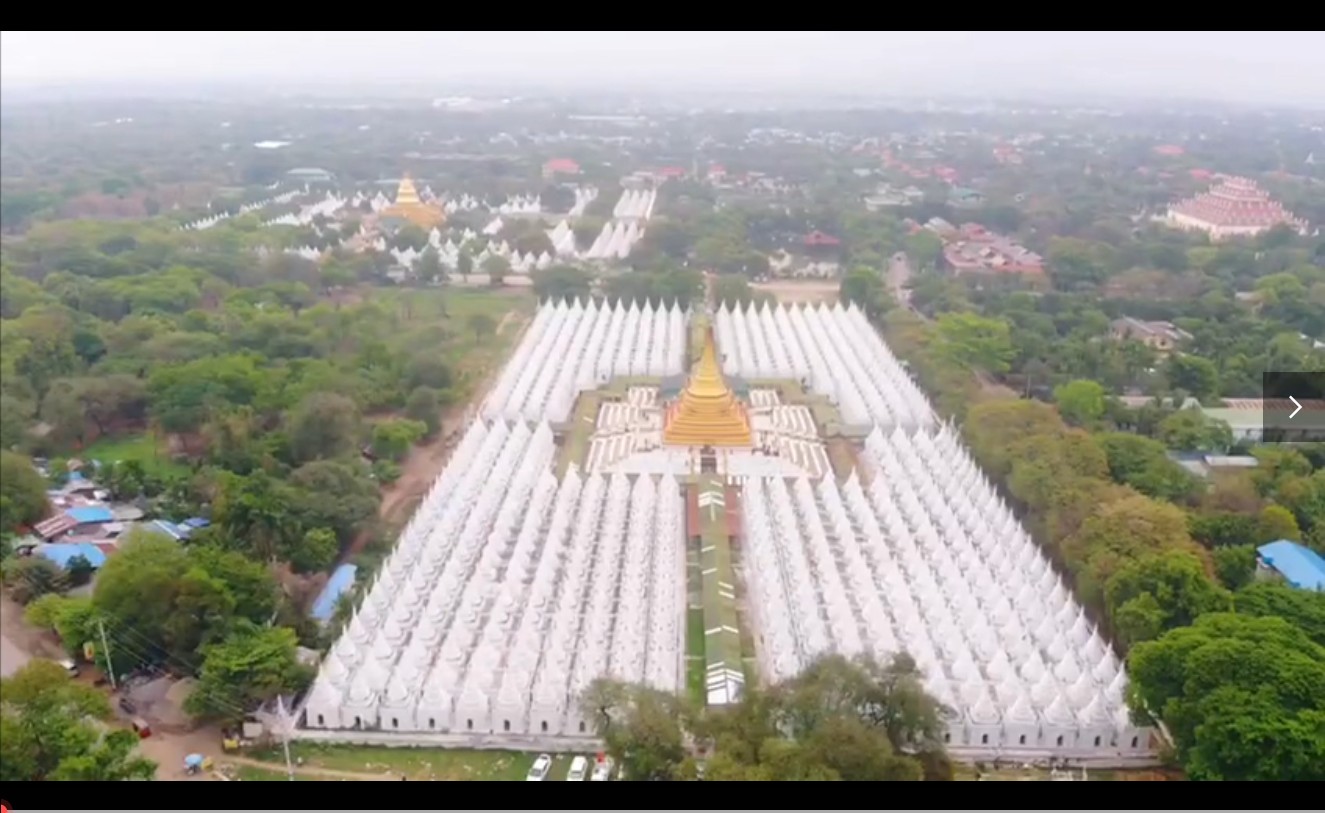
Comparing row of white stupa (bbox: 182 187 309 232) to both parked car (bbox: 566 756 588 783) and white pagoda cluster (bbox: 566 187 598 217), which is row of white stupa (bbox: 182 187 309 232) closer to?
white pagoda cluster (bbox: 566 187 598 217)

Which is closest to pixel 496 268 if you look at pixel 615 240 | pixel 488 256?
pixel 488 256

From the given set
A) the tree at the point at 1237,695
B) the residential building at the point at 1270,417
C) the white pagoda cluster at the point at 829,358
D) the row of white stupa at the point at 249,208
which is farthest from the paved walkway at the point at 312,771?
the row of white stupa at the point at 249,208

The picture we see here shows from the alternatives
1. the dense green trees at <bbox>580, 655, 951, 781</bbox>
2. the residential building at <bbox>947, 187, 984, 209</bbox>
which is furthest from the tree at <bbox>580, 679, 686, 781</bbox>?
the residential building at <bbox>947, 187, 984, 209</bbox>

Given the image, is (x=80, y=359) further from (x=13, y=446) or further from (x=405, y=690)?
(x=405, y=690)

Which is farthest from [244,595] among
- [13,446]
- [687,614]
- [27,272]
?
[27,272]

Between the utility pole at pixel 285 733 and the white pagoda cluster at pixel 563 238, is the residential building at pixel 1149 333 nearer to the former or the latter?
the white pagoda cluster at pixel 563 238
